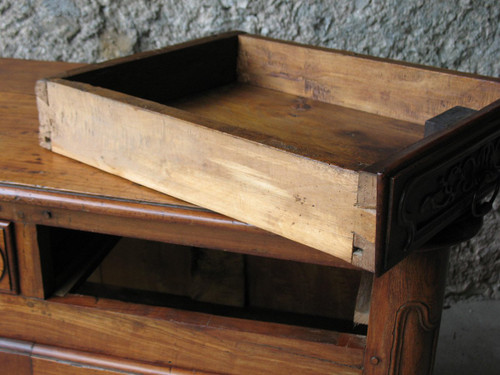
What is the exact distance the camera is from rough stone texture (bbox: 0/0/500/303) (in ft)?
4.87

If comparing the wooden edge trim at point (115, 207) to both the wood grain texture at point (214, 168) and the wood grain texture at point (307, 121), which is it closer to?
the wood grain texture at point (214, 168)

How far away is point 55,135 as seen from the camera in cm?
102

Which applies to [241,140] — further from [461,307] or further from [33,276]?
[461,307]

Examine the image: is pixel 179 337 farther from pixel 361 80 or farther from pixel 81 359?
pixel 361 80

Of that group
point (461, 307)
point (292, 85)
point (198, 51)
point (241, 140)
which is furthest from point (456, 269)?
point (241, 140)

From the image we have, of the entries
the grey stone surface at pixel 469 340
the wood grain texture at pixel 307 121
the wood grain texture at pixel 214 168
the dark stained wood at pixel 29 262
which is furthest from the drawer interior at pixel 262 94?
the grey stone surface at pixel 469 340

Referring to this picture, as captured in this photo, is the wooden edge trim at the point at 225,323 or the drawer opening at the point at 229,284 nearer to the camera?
the wooden edge trim at the point at 225,323

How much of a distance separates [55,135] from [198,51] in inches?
13.5

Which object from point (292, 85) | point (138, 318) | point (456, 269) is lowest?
point (456, 269)

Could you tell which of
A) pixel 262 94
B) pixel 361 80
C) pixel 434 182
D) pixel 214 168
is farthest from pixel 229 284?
→ pixel 434 182

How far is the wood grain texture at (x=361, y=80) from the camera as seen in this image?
108 cm

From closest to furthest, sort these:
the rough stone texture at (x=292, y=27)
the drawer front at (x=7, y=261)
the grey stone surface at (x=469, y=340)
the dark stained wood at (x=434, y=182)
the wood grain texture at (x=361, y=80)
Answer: the dark stained wood at (x=434, y=182) → the drawer front at (x=7, y=261) → the wood grain texture at (x=361, y=80) → the rough stone texture at (x=292, y=27) → the grey stone surface at (x=469, y=340)

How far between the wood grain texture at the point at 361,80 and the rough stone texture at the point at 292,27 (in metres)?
0.29

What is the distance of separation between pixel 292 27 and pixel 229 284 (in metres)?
0.63
